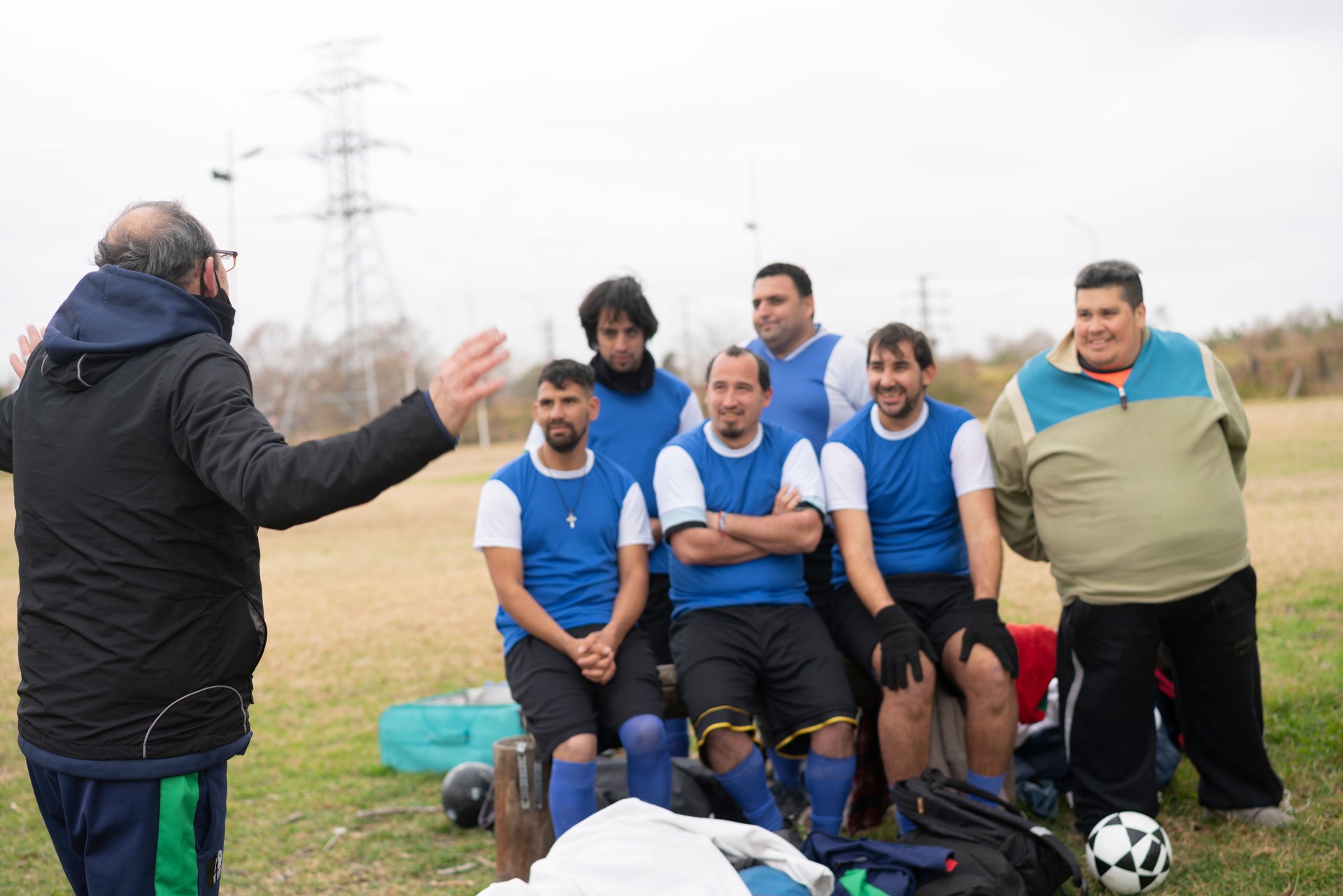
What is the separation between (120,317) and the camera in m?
2.42

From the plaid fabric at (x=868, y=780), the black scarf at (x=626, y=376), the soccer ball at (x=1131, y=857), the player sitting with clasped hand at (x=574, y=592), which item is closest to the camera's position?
the soccer ball at (x=1131, y=857)

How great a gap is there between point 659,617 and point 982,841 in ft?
5.89

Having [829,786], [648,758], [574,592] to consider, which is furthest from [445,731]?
[829,786]

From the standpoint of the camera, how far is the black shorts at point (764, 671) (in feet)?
13.5

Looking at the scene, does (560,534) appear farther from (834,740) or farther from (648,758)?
(834,740)

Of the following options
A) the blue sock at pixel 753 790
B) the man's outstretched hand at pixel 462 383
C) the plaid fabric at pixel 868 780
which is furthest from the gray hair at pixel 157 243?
the plaid fabric at pixel 868 780

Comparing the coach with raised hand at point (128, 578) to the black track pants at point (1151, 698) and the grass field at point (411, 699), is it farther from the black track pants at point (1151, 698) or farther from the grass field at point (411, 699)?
the black track pants at point (1151, 698)

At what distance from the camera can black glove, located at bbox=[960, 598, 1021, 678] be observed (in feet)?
13.5

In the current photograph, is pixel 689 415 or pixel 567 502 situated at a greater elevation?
pixel 689 415

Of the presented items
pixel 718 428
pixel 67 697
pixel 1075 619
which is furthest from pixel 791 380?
pixel 67 697

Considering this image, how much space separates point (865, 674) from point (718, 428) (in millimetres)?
1221

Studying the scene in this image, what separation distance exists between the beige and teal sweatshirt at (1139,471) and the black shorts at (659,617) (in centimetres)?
167

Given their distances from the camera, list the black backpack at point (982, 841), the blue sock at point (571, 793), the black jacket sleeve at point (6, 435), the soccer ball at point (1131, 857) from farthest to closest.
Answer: the blue sock at point (571, 793), the soccer ball at point (1131, 857), the black backpack at point (982, 841), the black jacket sleeve at point (6, 435)

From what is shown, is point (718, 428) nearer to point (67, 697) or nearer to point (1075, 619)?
point (1075, 619)
